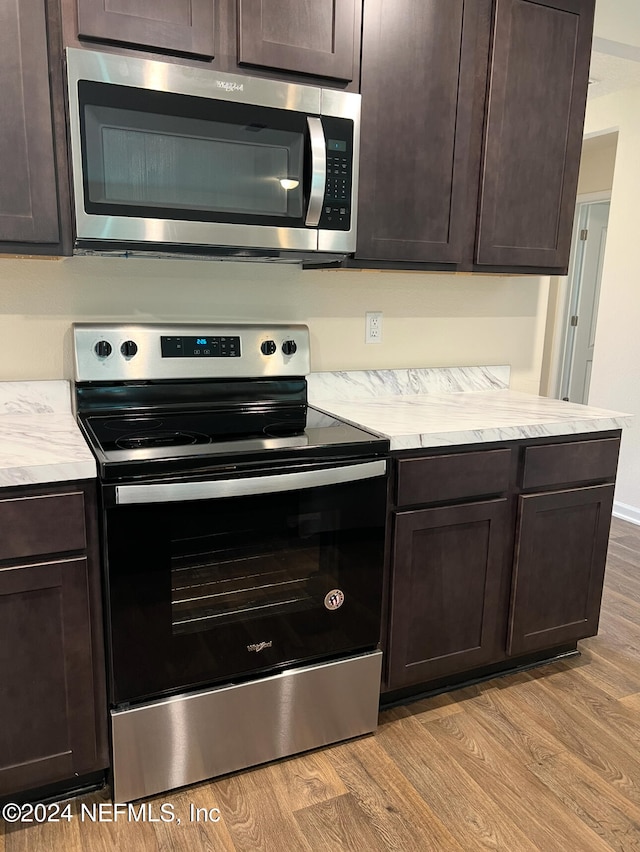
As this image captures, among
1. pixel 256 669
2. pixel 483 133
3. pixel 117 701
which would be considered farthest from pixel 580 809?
pixel 483 133

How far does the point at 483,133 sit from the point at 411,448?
3.56ft

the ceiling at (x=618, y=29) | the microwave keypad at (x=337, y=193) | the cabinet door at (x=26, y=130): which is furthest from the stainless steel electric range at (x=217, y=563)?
the ceiling at (x=618, y=29)

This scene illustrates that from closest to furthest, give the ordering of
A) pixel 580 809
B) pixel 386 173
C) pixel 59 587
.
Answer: pixel 59 587 → pixel 580 809 → pixel 386 173

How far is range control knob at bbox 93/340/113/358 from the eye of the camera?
1.94m

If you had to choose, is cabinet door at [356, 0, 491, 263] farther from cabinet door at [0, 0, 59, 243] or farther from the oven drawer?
the oven drawer

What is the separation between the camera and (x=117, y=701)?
5.36 feet

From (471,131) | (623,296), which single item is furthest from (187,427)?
(623,296)

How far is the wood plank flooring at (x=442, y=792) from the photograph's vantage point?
1604 mm

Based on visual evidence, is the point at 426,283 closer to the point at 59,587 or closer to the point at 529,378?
the point at 529,378

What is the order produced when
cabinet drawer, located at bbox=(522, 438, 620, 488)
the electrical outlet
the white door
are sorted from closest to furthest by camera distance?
cabinet drawer, located at bbox=(522, 438, 620, 488) → the electrical outlet → the white door

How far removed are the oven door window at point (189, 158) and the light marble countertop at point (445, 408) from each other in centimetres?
66

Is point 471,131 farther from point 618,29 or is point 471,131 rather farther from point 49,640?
point 49,640

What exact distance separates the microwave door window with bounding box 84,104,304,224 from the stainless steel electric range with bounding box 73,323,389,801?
41 centimetres

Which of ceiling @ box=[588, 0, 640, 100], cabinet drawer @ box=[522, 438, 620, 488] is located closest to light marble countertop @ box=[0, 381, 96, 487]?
cabinet drawer @ box=[522, 438, 620, 488]
